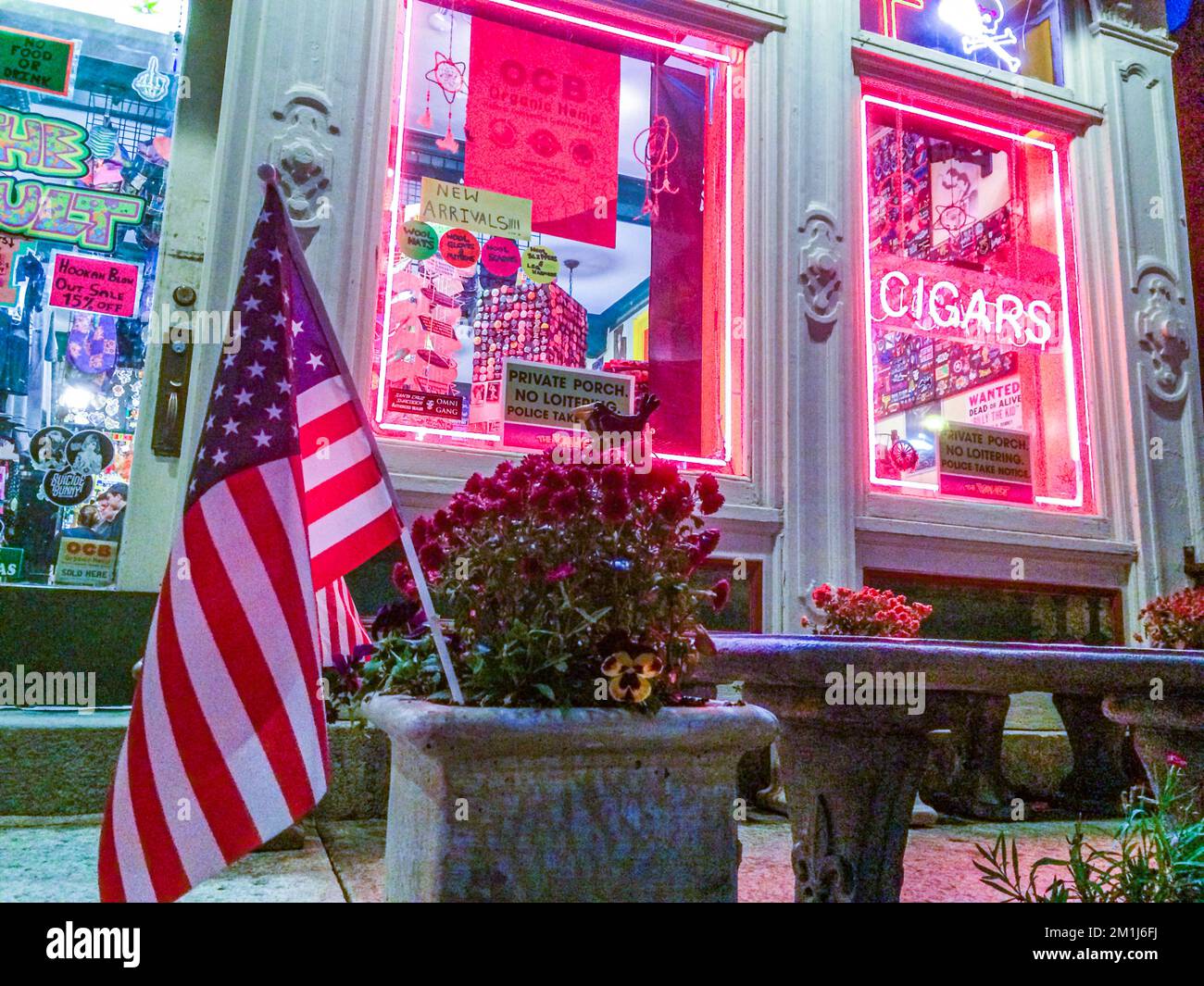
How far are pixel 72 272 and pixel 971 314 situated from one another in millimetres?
5909

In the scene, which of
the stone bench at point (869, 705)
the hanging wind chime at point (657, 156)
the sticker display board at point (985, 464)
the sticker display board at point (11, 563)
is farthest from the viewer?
the sticker display board at point (985, 464)

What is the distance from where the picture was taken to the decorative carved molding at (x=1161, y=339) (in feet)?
21.0

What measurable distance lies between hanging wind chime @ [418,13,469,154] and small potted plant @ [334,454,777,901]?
3.76 m

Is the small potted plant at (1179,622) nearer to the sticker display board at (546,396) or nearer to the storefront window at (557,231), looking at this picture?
the storefront window at (557,231)

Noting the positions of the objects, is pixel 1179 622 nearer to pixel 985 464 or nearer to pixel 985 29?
pixel 985 464

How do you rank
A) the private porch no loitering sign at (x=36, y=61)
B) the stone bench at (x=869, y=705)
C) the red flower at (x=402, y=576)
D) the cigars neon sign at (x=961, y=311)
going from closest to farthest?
1. the stone bench at (x=869, y=705)
2. the red flower at (x=402, y=576)
3. the private porch no loitering sign at (x=36, y=61)
4. the cigars neon sign at (x=961, y=311)

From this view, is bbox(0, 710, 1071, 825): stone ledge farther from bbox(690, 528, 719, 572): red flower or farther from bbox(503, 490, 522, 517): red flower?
bbox(690, 528, 719, 572): red flower

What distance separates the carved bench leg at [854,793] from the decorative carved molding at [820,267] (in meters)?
3.74

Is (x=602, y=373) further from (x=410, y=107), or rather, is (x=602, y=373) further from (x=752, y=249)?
(x=410, y=107)

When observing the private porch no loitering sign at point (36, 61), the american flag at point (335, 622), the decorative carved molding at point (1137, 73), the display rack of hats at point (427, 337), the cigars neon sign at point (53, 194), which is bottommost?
the american flag at point (335, 622)

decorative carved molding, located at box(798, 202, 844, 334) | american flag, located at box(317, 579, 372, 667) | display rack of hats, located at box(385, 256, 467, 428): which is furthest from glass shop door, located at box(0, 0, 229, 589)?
decorative carved molding, located at box(798, 202, 844, 334)

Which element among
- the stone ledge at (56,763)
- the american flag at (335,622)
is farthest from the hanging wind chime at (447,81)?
the stone ledge at (56,763)

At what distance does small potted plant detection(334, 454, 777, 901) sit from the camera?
5.73ft

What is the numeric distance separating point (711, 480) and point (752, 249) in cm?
379
